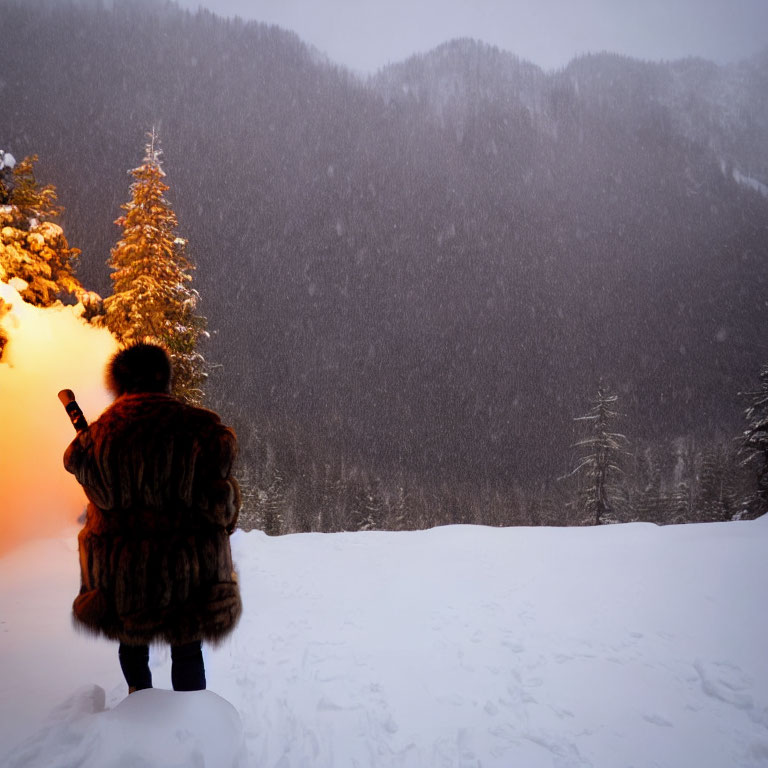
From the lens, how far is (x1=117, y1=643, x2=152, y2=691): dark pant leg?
3021 millimetres

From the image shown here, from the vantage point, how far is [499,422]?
639 ft

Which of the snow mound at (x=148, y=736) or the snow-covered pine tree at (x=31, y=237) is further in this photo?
the snow-covered pine tree at (x=31, y=237)

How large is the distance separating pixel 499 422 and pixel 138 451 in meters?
199

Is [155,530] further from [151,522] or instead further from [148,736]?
[148,736]

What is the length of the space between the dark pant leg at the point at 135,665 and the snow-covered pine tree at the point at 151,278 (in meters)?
12.3

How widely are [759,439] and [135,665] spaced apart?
29079 mm

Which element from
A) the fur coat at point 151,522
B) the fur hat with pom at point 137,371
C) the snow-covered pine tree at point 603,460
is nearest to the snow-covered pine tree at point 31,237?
the fur hat with pom at point 137,371

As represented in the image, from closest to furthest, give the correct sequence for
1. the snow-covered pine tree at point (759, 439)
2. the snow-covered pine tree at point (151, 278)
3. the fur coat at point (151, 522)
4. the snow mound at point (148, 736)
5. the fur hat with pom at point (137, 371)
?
the snow mound at point (148, 736), the fur coat at point (151, 522), the fur hat with pom at point (137, 371), the snow-covered pine tree at point (151, 278), the snow-covered pine tree at point (759, 439)

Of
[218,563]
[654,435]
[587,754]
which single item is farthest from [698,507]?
[654,435]

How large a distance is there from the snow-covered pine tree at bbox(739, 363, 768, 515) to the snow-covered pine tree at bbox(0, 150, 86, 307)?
101 ft

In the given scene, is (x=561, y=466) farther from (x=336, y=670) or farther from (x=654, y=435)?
(x=336, y=670)

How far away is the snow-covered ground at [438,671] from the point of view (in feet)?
9.97

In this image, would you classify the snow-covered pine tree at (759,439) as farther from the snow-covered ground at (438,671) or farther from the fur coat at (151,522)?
the fur coat at (151,522)

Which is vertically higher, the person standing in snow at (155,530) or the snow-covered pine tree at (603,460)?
the person standing in snow at (155,530)
